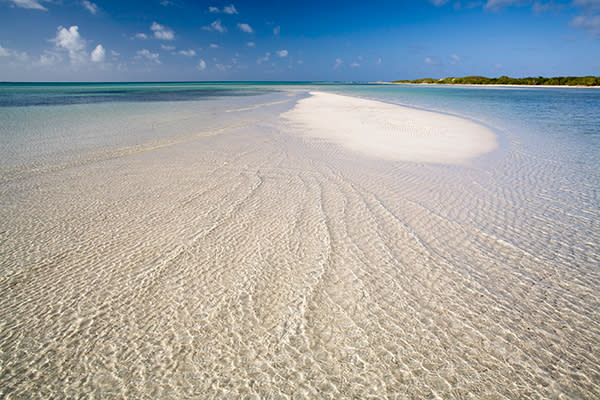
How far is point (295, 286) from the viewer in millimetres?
2334

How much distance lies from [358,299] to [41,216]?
3.64 meters

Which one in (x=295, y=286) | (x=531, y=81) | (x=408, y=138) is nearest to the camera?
(x=295, y=286)

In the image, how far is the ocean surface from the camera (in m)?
1.64

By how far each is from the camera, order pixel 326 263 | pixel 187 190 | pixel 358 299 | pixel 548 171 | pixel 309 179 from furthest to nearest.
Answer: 1. pixel 548 171
2. pixel 309 179
3. pixel 187 190
4. pixel 326 263
5. pixel 358 299

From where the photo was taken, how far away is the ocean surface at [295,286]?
164 centimetres

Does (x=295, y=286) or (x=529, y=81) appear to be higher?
(x=529, y=81)

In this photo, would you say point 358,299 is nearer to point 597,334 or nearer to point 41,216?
point 597,334

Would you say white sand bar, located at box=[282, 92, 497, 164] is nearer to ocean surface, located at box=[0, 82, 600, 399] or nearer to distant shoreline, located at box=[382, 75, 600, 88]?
ocean surface, located at box=[0, 82, 600, 399]

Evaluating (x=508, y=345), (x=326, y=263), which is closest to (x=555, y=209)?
(x=508, y=345)

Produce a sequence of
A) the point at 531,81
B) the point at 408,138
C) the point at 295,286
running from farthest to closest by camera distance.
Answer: the point at 531,81 → the point at 408,138 → the point at 295,286

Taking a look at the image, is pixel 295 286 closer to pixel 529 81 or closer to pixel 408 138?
pixel 408 138

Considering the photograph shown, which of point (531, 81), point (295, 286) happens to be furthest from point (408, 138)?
point (531, 81)

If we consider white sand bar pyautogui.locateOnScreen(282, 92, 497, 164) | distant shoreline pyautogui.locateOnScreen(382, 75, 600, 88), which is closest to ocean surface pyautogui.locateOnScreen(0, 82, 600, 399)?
white sand bar pyautogui.locateOnScreen(282, 92, 497, 164)

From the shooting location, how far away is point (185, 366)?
1664 millimetres
